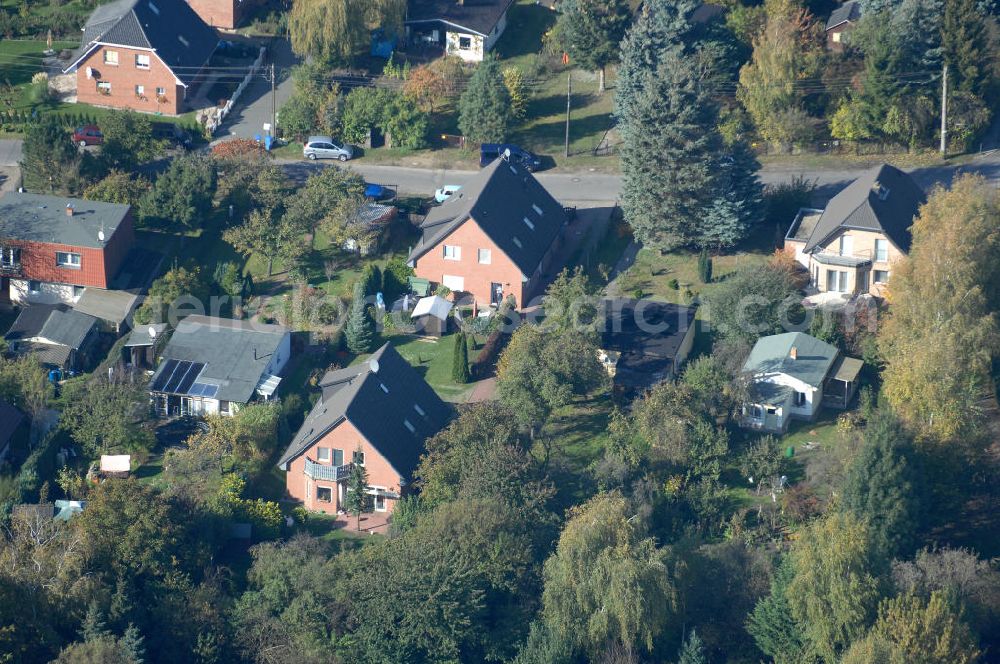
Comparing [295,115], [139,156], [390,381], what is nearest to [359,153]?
[295,115]

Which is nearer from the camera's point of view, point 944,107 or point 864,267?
point 864,267

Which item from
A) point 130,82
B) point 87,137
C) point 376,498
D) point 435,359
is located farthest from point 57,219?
point 376,498

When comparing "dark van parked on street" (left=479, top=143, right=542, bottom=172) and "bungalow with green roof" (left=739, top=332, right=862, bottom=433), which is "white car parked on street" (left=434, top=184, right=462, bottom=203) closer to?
"dark van parked on street" (left=479, top=143, right=542, bottom=172)

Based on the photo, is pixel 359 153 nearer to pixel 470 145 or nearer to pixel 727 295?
pixel 470 145

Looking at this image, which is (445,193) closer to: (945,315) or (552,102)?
(552,102)

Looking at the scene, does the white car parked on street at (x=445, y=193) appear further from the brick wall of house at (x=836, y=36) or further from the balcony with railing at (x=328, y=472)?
the brick wall of house at (x=836, y=36)

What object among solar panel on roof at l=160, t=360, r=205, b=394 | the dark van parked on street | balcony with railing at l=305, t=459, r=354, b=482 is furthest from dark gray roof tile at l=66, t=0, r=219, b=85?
balcony with railing at l=305, t=459, r=354, b=482
